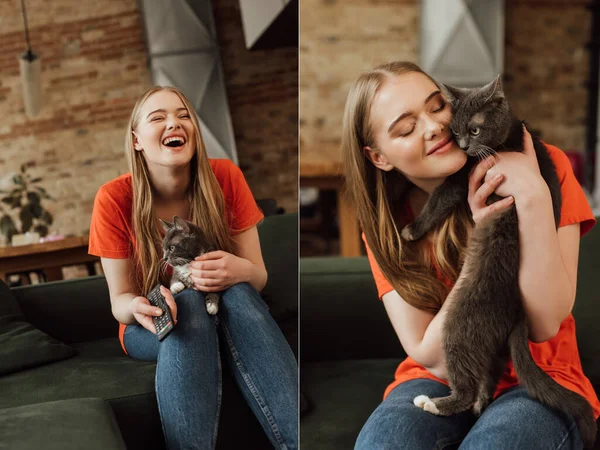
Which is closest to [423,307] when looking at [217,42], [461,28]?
[217,42]

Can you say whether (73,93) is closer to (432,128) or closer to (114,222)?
(114,222)

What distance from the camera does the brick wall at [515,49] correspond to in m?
4.51

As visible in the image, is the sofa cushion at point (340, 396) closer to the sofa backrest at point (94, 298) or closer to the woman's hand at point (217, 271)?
the sofa backrest at point (94, 298)

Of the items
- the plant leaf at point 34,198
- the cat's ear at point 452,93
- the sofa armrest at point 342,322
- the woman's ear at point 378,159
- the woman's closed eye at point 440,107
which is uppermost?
the cat's ear at point 452,93

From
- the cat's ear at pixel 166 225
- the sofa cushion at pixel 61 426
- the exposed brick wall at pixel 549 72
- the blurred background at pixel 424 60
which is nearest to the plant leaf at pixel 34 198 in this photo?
the cat's ear at pixel 166 225

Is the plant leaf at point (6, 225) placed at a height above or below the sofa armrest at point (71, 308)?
above

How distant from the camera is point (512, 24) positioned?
14.9ft

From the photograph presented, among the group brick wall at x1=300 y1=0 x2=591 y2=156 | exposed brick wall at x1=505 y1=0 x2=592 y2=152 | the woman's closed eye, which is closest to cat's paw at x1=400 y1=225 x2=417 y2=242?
the woman's closed eye

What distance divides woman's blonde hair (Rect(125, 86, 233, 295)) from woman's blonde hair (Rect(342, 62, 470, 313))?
272 mm

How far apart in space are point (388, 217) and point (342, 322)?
1.43ft

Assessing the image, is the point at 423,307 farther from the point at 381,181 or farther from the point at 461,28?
the point at 461,28

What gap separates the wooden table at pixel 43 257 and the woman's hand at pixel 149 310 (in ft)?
0.52

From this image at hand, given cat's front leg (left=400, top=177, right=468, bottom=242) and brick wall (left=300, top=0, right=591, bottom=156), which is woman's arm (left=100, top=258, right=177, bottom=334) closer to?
cat's front leg (left=400, top=177, right=468, bottom=242)

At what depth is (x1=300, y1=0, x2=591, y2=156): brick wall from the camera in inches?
177
